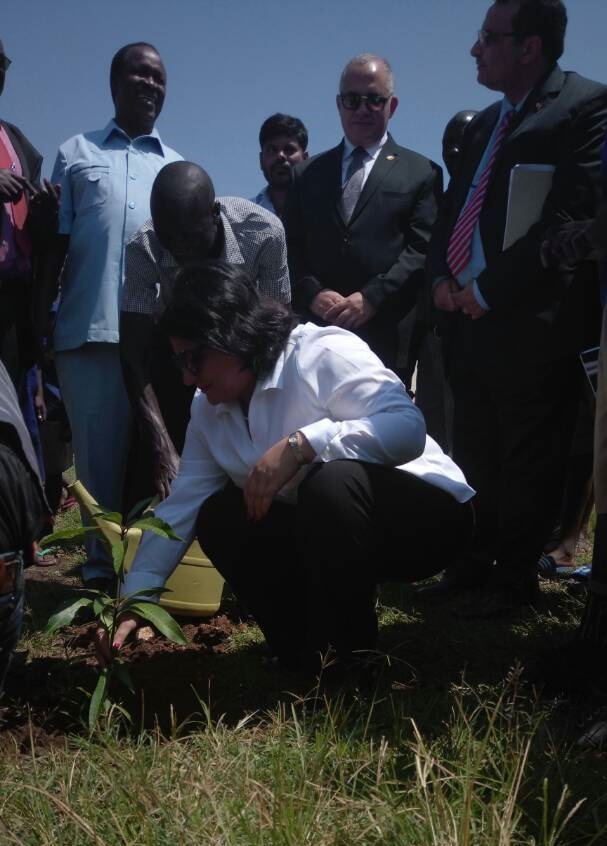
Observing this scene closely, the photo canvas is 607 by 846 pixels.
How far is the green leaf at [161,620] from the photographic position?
2.53 meters

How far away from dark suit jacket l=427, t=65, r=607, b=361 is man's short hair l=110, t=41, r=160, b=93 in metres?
1.71

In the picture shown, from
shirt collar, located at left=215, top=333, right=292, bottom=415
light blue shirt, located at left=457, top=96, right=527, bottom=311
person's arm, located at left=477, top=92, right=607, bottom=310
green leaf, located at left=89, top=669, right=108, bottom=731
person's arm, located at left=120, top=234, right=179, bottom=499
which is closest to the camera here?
green leaf, located at left=89, top=669, right=108, bottom=731

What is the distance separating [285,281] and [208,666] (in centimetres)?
159

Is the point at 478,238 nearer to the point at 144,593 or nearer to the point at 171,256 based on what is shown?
the point at 171,256

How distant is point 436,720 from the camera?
2.62 meters

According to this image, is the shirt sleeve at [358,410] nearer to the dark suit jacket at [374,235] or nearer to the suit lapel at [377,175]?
the dark suit jacket at [374,235]

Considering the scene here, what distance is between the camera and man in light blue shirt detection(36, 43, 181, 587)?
4.18 m

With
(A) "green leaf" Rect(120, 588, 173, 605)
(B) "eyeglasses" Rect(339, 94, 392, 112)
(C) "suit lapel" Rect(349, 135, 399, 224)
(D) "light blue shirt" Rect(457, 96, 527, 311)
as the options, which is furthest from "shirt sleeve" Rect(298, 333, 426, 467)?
(B) "eyeglasses" Rect(339, 94, 392, 112)

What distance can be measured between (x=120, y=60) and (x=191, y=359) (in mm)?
2139

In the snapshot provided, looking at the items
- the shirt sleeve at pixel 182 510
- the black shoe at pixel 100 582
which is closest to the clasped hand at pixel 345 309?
the shirt sleeve at pixel 182 510

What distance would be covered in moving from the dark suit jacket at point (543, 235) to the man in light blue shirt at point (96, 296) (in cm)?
149

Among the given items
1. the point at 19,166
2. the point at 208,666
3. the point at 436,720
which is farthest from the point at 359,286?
the point at 436,720

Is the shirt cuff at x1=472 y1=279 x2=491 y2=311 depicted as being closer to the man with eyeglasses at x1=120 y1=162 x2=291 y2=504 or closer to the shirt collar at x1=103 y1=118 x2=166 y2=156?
the man with eyeglasses at x1=120 y1=162 x2=291 y2=504

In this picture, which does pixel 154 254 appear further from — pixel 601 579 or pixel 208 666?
pixel 601 579
